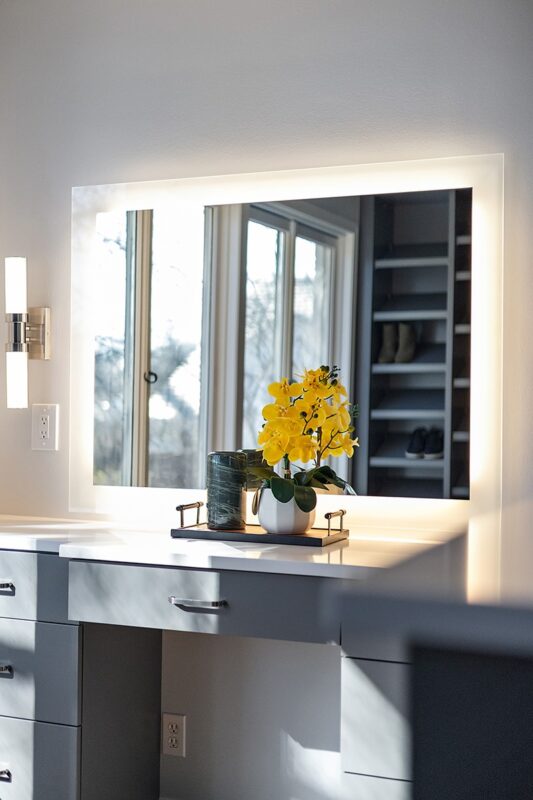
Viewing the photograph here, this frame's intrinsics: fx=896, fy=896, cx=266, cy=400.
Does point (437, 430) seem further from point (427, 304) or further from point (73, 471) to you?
point (73, 471)

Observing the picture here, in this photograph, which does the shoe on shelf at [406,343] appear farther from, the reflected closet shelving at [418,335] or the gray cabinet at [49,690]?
the gray cabinet at [49,690]

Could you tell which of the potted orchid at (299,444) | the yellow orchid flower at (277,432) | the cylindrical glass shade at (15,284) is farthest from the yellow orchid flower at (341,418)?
the cylindrical glass shade at (15,284)

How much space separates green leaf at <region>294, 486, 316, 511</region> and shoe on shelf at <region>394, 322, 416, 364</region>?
390 mm

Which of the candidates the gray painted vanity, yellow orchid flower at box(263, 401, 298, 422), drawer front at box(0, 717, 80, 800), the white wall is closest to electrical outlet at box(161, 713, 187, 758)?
the gray painted vanity

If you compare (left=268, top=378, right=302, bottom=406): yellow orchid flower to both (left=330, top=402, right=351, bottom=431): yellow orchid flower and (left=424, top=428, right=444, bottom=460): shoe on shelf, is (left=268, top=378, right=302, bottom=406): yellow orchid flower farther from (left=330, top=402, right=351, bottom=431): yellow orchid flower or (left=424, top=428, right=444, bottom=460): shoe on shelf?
(left=424, top=428, right=444, bottom=460): shoe on shelf

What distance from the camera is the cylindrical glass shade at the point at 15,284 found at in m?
2.52

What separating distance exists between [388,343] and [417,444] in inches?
9.8

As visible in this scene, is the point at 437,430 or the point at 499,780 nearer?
the point at 499,780

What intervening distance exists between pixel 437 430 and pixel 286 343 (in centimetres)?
44

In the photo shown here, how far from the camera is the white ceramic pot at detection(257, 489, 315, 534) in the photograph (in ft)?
6.61

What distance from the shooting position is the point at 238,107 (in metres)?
2.39

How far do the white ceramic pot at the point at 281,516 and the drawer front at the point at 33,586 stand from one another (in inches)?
18.4

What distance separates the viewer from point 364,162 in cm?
226

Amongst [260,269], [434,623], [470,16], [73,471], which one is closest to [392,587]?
[434,623]
